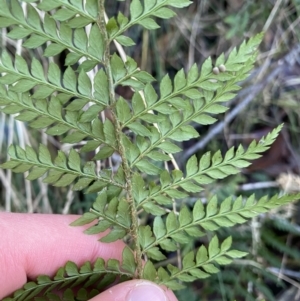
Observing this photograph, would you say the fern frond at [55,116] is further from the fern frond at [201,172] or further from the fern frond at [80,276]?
the fern frond at [80,276]

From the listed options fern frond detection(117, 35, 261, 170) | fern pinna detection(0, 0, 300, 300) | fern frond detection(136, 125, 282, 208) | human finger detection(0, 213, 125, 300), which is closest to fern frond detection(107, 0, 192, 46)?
fern pinna detection(0, 0, 300, 300)

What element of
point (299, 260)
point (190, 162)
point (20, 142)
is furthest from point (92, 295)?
point (299, 260)

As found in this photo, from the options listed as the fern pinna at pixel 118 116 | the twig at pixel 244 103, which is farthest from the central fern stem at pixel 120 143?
the twig at pixel 244 103

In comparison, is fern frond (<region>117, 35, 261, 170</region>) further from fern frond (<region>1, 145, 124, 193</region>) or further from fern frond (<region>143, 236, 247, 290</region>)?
fern frond (<region>143, 236, 247, 290</region>)

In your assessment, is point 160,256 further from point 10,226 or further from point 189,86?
point 10,226

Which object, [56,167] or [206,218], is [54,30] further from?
[206,218]

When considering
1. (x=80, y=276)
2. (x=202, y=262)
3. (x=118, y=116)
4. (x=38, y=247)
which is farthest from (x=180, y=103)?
(x=38, y=247)
